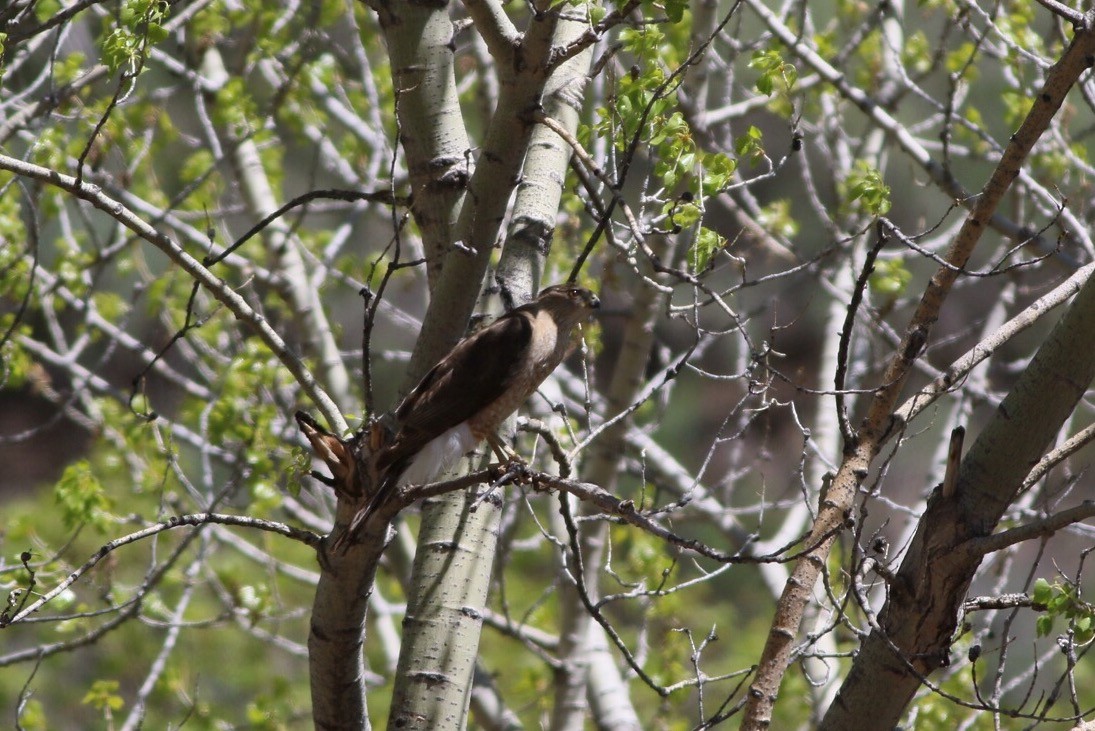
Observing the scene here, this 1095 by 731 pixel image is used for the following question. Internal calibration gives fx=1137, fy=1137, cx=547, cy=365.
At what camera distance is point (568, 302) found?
423 centimetres

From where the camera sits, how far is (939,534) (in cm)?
283

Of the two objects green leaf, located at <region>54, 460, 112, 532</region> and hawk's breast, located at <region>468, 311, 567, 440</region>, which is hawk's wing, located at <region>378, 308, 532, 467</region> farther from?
green leaf, located at <region>54, 460, 112, 532</region>

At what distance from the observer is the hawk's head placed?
13.8ft

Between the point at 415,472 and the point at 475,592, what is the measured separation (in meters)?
0.51

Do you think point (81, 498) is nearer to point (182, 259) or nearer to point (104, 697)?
point (104, 697)

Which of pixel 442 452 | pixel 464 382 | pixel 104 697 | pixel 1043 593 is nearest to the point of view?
pixel 1043 593

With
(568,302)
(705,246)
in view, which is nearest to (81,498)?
(568,302)

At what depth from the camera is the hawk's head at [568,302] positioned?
13.8 ft

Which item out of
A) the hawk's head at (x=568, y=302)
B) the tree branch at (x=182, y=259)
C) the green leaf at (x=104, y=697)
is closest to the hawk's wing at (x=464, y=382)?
the tree branch at (x=182, y=259)

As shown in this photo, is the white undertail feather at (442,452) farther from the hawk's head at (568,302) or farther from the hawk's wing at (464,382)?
the hawk's head at (568,302)

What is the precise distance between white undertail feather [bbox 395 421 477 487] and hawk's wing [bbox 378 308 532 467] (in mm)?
64

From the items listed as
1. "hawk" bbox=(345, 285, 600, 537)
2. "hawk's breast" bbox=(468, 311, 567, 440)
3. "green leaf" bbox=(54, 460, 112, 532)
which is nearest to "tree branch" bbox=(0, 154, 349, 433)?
"hawk" bbox=(345, 285, 600, 537)

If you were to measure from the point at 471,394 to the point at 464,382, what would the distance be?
0.08 m

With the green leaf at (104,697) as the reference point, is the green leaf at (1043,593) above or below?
below
